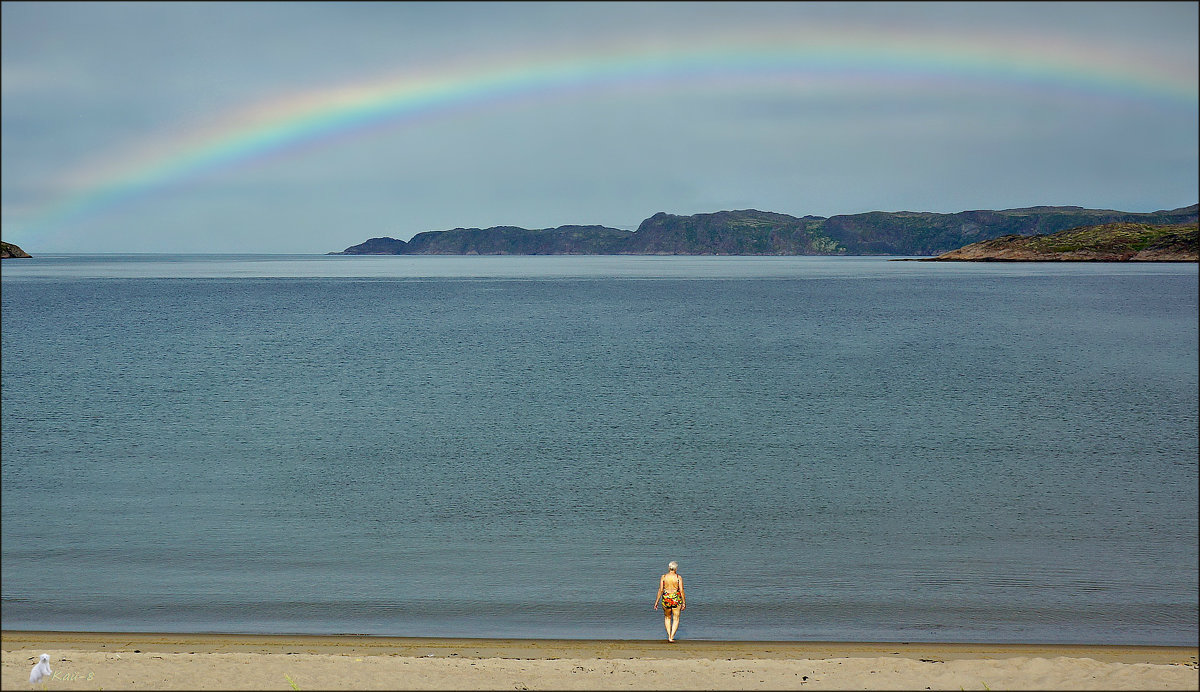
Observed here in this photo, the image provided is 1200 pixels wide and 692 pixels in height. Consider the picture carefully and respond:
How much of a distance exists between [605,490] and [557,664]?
1342 cm

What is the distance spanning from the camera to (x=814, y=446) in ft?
111

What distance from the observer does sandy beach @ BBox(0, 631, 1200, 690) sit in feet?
40.4

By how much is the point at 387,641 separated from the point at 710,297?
11864cm

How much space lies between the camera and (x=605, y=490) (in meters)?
27.3

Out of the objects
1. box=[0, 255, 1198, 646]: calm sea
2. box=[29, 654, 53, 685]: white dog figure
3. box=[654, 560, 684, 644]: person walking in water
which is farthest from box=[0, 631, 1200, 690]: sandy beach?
box=[0, 255, 1198, 646]: calm sea

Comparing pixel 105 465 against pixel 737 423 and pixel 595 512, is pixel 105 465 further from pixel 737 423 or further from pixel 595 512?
pixel 737 423

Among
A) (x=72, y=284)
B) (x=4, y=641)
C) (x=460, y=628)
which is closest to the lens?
(x=4, y=641)

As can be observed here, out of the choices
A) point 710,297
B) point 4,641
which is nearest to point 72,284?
point 710,297

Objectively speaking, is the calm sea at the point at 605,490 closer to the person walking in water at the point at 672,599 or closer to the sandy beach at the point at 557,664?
the person walking in water at the point at 672,599

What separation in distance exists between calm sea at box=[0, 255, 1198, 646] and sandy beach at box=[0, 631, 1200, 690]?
0.93 m

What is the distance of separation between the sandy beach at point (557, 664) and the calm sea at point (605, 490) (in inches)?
36.7

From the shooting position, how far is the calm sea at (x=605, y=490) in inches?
693

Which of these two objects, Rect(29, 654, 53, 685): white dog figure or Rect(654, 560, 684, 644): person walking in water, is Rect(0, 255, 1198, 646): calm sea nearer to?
Rect(654, 560, 684, 644): person walking in water

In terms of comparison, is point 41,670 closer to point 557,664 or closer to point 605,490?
point 557,664
